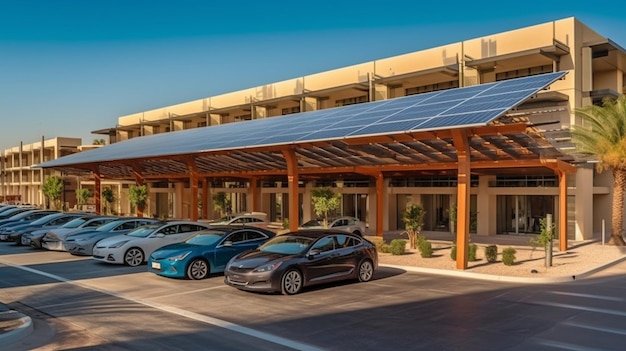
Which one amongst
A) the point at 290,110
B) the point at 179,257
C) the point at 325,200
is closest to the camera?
the point at 179,257

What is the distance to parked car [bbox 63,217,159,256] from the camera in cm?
2039

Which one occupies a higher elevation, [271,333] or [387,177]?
[387,177]

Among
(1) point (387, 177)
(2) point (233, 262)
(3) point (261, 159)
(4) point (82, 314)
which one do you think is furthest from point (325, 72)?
(4) point (82, 314)

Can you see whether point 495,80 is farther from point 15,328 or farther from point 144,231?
point 15,328

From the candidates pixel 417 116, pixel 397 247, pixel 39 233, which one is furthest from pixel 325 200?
pixel 39 233

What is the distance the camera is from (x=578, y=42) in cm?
2905

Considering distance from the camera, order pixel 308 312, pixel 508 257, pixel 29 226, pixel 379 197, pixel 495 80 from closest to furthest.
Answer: pixel 308 312 → pixel 508 257 → pixel 29 226 → pixel 379 197 → pixel 495 80

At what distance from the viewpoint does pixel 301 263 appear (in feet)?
42.5

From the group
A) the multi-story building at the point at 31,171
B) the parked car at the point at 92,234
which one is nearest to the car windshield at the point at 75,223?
the parked car at the point at 92,234

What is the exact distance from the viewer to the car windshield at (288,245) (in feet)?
43.9

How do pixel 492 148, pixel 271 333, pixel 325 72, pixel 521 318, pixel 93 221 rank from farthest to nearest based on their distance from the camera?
pixel 325 72 < pixel 93 221 < pixel 492 148 < pixel 521 318 < pixel 271 333

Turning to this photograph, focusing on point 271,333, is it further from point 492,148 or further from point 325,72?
point 325,72

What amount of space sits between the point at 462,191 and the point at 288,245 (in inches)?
236

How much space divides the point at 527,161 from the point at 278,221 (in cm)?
2554
